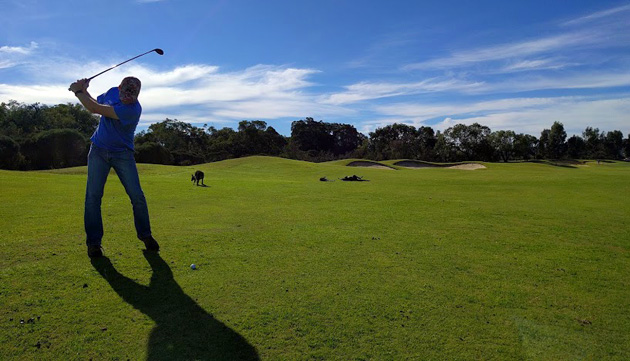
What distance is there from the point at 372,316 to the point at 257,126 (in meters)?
94.3

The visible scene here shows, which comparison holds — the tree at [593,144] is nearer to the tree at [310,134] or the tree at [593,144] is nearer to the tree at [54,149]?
the tree at [310,134]

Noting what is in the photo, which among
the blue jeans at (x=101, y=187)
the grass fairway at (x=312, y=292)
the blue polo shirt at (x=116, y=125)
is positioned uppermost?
the blue polo shirt at (x=116, y=125)

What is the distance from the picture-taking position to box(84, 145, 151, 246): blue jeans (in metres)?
5.47

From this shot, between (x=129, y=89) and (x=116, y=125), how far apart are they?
606mm


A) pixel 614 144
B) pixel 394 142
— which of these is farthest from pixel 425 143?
pixel 614 144

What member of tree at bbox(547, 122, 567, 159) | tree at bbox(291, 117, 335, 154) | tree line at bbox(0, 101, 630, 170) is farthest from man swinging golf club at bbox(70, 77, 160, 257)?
tree at bbox(291, 117, 335, 154)

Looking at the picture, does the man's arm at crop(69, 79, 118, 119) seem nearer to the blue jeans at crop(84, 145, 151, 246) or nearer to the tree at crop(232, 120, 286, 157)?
the blue jeans at crop(84, 145, 151, 246)

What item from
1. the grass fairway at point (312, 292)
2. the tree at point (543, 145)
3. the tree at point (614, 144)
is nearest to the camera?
the grass fairway at point (312, 292)

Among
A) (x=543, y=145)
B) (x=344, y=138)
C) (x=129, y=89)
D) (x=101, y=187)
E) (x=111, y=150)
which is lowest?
(x=101, y=187)

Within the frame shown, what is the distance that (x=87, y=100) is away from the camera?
17.4 ft

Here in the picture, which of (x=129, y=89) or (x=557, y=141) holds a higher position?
(x=557, y=141)

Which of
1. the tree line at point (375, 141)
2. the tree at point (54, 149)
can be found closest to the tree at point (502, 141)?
the tree line at point (375, 141)

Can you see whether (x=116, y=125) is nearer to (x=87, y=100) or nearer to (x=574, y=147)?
(x=87, y=100)

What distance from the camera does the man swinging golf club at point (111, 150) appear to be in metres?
5.39
